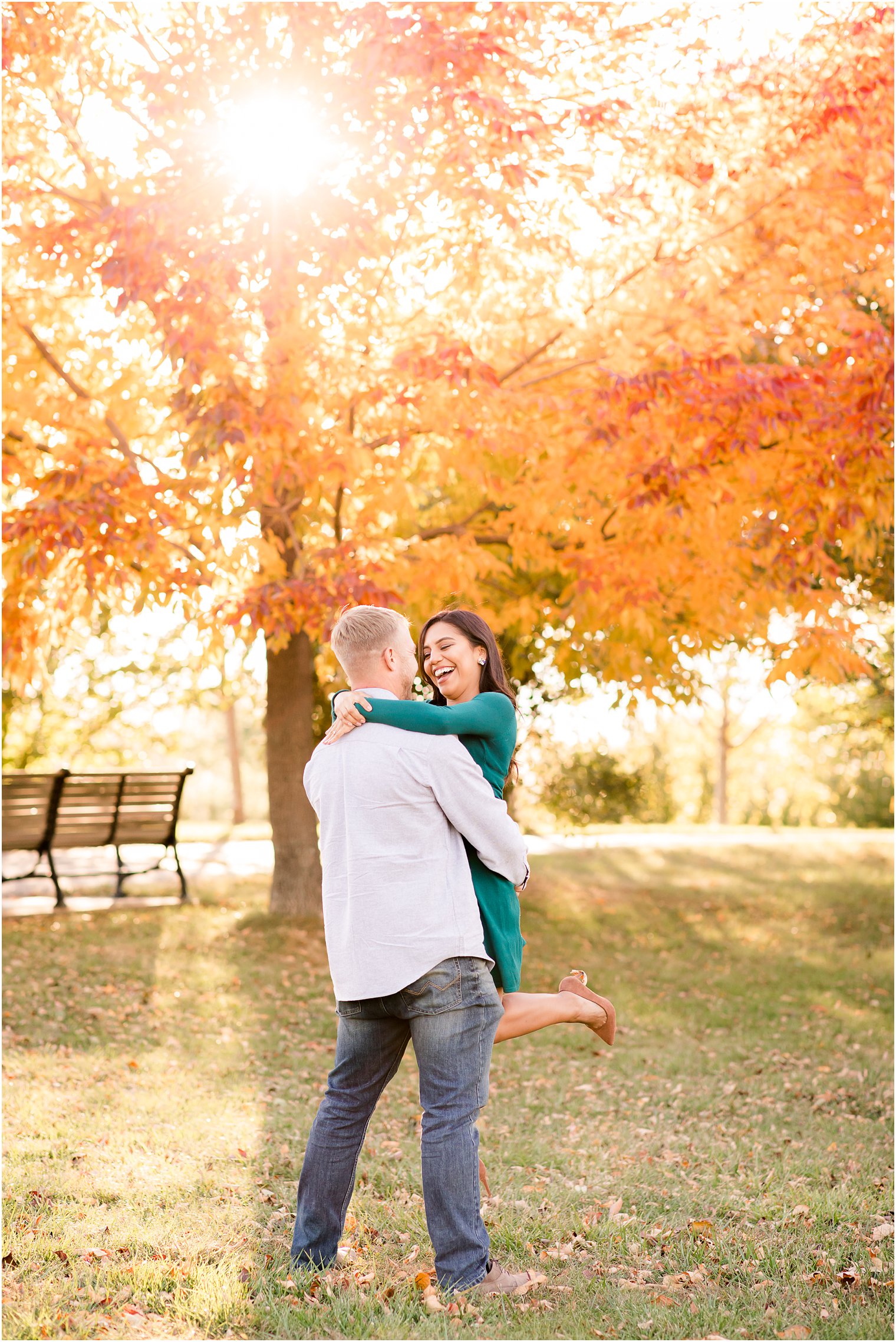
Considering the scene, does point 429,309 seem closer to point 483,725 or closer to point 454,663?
point 454,663

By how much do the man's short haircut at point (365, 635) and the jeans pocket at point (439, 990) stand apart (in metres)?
0.87

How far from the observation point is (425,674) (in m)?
3.57

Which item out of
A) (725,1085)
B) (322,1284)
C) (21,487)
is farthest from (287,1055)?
(21,487)

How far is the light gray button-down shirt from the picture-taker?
310cm

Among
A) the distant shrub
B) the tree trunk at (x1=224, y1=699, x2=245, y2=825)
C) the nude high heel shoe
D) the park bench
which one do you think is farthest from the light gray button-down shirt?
the tree trunk at (x1=224, y1=699, x2=245, y2=825)

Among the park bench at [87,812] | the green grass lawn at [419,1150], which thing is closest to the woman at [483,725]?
the green grass lawn at [419,1150]

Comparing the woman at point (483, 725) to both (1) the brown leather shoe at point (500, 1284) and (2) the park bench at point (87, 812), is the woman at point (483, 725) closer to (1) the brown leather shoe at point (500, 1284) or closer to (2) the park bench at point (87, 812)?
(1) the brown leather shoe at point (500, 1284)

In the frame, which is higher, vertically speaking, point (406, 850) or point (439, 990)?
point (406, 850)

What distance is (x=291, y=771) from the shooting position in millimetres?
9547

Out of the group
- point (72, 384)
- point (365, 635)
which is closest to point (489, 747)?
point (365, 635)

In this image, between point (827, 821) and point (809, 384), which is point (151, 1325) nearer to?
point (809, 384)

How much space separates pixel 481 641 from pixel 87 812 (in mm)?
7939

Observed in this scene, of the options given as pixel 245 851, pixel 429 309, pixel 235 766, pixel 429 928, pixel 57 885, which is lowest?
pixel 245 851

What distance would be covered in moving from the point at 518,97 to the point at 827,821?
77.9ft
